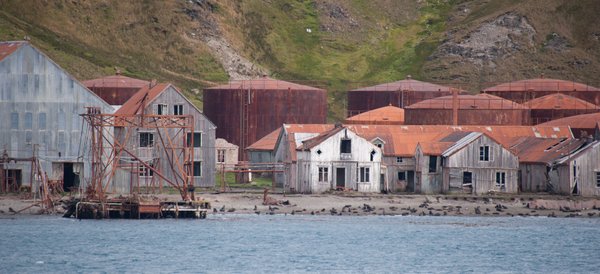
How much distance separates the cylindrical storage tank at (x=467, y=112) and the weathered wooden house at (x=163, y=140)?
20289mm

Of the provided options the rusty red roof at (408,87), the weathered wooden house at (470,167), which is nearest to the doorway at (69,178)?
the weathered wooden house at (470,167)

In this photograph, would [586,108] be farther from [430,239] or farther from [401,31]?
[401,31]

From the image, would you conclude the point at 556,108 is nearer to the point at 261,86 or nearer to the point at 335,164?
the point at 261,86

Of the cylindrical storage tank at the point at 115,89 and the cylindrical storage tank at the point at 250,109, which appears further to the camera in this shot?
the cylindrical storage tank at the point at 250,109

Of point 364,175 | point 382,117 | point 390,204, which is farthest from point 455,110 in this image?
point 390,204

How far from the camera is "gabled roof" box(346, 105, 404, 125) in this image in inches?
4611

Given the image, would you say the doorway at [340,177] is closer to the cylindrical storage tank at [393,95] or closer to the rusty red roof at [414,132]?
the rusty red roof at [414,132]

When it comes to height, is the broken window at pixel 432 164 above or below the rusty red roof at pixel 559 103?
below

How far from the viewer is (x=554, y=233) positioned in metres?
84.1

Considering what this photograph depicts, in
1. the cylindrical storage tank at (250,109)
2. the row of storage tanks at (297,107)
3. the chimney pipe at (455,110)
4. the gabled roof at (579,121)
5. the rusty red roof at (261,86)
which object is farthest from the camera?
the rusty red roof at (261,86)

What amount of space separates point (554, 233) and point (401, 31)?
324 ft

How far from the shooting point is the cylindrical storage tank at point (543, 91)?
13212cm

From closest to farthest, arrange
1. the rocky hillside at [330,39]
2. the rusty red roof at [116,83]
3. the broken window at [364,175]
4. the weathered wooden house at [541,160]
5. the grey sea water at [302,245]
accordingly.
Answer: the grey sea water at [302,245]
the broken window at [364,175]
the weathered wooden house at [541,160]
the rusty red roof at [116,83]
the rocky hillside at [330,39]

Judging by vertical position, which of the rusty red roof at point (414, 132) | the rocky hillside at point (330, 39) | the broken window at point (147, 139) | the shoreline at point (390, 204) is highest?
the rocky hillside at point (330, 39)
